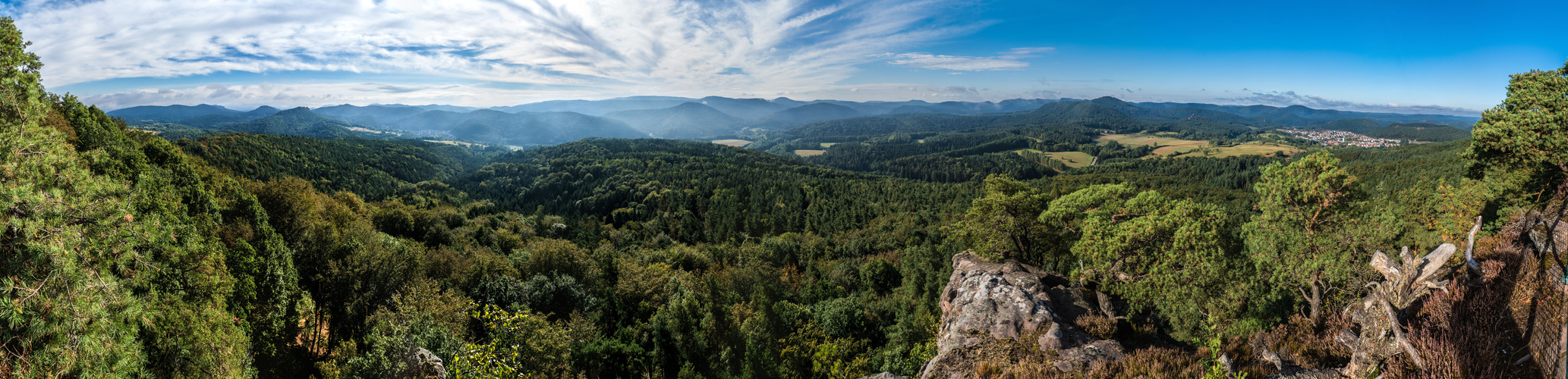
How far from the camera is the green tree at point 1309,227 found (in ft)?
49.2

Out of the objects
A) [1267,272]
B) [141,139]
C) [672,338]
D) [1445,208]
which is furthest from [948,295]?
[141,139]

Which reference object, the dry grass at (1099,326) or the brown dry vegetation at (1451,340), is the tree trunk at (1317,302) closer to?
the brown dry vegetation at (1451,340)

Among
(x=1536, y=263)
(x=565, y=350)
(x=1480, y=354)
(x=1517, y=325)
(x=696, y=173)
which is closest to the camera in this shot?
(x=1480, y=354)

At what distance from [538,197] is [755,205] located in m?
70.3

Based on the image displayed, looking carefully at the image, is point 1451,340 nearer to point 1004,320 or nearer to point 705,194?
point 1004,320

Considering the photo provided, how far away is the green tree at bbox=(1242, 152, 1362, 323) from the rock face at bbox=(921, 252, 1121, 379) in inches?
232

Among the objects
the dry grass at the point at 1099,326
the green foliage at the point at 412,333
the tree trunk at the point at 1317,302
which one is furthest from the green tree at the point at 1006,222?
the green foliage at the point at 412,333

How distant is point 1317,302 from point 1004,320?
9147 millimetres

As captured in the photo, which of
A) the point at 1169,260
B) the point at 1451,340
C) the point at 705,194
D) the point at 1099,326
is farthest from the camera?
the point at 705,194

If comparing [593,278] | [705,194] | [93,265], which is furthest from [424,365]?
[705,194]

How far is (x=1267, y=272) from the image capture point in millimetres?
16531

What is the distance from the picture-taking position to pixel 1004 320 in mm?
15336

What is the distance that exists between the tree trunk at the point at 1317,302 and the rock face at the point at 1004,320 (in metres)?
5.50

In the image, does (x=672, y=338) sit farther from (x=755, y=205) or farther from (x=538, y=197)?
(x=538, y=197)
